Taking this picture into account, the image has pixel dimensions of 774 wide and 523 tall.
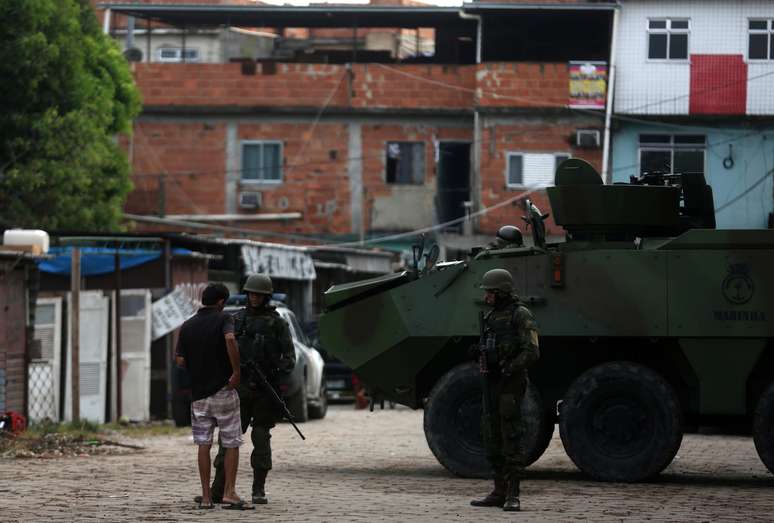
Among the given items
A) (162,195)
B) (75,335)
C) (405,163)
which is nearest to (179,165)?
(162,195)

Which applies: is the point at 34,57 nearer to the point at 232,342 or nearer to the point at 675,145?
the point at 675,145

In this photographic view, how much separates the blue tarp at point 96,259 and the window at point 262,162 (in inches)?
674

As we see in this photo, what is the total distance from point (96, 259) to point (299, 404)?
3470mm

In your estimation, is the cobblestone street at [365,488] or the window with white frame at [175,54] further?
the window with white frame at [175,54]

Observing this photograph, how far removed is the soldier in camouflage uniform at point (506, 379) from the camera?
40.2ft

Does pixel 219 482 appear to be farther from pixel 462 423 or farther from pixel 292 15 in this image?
pixel 292 15

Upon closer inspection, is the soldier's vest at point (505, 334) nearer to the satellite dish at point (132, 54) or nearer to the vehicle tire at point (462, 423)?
the vehicle tire at point (462, 423)

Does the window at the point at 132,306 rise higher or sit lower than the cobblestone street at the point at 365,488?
higher

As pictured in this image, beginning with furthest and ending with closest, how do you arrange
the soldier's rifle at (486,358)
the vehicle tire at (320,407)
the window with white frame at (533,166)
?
the window with white frame at (533,166) < the vehicle tire at (320,407) < the soldier's rifle at (486,358)

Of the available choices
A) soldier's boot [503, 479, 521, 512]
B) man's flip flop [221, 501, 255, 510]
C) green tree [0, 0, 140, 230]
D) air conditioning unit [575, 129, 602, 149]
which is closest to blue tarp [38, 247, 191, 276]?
green tree [0, 0, 140, 230]

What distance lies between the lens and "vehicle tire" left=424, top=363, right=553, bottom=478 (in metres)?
15.0

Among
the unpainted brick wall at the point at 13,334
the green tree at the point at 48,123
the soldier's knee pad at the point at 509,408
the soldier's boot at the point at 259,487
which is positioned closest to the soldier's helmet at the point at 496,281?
the soldier's knee pad at the point at 509,408

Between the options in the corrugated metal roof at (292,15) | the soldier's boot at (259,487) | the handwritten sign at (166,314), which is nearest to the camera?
the soldier's boot at (259,487)

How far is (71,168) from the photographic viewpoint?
3094 cm
